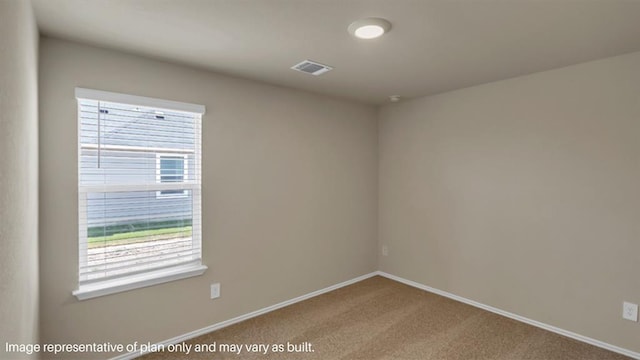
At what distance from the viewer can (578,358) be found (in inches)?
93.3

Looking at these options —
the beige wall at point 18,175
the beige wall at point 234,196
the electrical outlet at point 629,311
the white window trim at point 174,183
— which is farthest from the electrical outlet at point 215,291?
the electrical outlet at point 629,311

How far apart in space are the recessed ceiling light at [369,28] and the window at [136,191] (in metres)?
1.45

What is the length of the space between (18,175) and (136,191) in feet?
3.55

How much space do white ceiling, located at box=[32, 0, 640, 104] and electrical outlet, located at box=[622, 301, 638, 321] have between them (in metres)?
1.90

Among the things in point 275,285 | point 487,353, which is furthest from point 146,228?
point 487,353

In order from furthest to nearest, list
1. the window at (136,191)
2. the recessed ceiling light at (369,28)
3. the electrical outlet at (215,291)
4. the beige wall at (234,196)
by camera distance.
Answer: the electrical outlet at (215,291), the window at (136,191), the beige wall at (234,196), the recessed ceiling light at (369,28)

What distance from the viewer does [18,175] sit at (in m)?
1.35

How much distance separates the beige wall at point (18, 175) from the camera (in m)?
1.07

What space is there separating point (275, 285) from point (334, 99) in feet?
7.12

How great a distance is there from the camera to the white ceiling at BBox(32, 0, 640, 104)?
5.56ft

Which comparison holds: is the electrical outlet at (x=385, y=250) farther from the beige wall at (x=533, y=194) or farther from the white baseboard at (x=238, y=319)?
the white baseboard at (x=238, y=319)

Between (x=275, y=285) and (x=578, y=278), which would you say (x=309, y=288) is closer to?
(x=275, y=285)

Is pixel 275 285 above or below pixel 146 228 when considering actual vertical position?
below

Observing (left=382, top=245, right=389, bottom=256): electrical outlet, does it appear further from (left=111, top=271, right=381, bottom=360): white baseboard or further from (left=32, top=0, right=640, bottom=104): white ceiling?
(left=32, top=0, right=640, bottom=104): white ceiling
